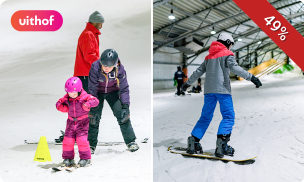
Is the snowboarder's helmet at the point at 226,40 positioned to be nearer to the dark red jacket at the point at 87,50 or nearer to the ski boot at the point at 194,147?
the ski boot at the point at 194,147

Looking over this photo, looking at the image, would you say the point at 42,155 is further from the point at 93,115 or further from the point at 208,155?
the point at 208,155

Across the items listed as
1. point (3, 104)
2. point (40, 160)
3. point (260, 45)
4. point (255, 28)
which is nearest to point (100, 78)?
point (40, 160)

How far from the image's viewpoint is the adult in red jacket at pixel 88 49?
2359 mm

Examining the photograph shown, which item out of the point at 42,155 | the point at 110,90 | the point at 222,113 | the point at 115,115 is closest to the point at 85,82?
the point at 110,90

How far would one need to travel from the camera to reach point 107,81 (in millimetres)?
2236

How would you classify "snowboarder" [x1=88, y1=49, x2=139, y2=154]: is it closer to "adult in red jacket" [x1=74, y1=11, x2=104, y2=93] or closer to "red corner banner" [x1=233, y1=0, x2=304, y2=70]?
"adult in red jacket" [x1=74, y1=11, x2=104, y2=93]

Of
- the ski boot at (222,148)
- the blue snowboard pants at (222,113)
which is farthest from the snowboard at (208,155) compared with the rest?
the blue snowboard pants at (222,113)

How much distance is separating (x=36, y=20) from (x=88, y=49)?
3.45ft

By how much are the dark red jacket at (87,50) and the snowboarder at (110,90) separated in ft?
0.66

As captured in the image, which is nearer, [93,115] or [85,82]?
[93,115]

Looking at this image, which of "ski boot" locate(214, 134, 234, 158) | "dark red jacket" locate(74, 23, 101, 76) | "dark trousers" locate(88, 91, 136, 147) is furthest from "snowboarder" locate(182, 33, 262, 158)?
Result: "dark red jacket" locate(74, 23, 101, 76)

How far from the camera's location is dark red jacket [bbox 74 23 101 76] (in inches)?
92.9

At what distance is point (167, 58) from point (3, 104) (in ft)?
32.4

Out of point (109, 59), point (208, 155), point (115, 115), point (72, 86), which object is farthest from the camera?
point (115, 115)
